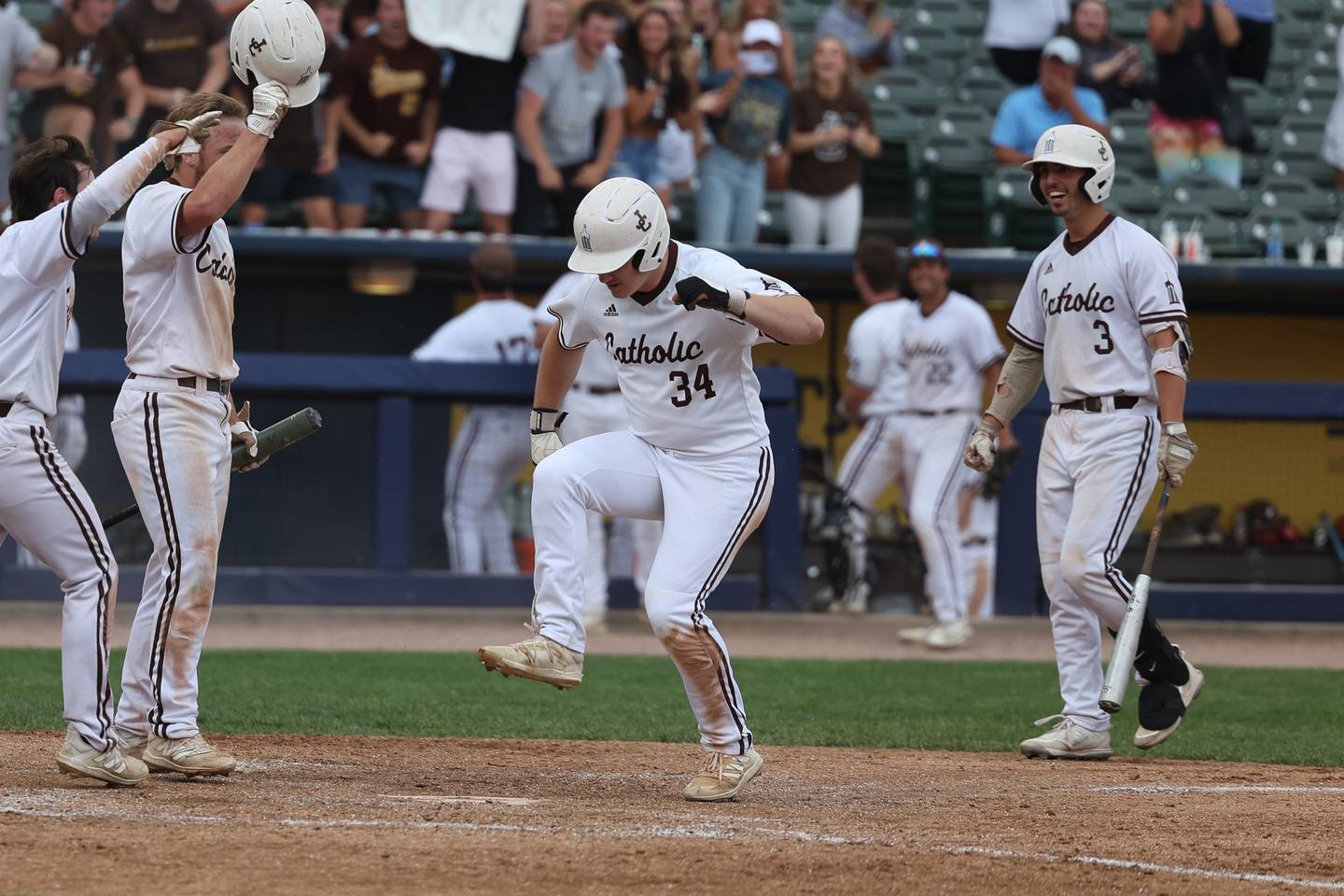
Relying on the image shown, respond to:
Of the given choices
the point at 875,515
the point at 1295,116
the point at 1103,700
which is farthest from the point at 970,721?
the point at 1295,116

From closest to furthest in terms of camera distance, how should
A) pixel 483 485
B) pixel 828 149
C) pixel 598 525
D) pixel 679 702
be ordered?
pixel 679 702
pixel 598 525
pixel 483 485
pixel 828 149

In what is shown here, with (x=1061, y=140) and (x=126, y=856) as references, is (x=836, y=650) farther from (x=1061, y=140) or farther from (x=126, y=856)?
(x=126, y=856)

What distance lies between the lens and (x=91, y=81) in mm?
11664

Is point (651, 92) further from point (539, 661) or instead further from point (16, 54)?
point (539, 661)

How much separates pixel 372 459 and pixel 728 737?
5.56 m

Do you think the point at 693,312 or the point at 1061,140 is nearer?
the point at 693,312

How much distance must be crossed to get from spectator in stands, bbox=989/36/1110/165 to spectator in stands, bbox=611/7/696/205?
2273 millimetres

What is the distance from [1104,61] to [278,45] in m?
9.78

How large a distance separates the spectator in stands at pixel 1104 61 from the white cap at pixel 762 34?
2.64 m

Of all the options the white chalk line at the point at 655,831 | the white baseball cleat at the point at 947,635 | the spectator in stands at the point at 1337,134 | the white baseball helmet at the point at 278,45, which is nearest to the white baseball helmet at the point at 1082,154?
the white baseball helmet at the point at 278,45

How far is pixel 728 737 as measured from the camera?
536cm

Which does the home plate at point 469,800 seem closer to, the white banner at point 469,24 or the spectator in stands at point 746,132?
the white banner at point 469,24

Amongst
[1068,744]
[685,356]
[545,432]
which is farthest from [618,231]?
[1068,744]

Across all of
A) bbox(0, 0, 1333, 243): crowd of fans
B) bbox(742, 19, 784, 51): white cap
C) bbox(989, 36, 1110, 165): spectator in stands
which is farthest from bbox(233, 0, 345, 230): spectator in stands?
bbox(989, 36, 1110, 165): spectator in stands
